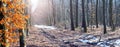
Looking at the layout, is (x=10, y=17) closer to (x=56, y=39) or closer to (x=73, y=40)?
(x=73, y=40)

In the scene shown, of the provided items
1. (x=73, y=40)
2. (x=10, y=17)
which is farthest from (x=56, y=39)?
(x=10, y=17)

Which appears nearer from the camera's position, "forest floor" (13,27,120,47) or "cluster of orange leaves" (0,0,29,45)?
"cluster of orange leaves" (0,0,29,45)

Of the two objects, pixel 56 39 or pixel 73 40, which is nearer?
pixel 73 40

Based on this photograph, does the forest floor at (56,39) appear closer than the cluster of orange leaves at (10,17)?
No

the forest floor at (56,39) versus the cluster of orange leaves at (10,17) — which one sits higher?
the cluster of orange leaves at (10,17)

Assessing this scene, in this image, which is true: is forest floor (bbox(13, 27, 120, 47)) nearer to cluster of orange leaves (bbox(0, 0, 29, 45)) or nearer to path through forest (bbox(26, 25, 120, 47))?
path through forest (bbox(26, 25, 120, 47))

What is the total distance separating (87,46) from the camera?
73.1 ft

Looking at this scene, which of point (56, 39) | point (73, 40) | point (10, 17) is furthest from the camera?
point (56, 39)

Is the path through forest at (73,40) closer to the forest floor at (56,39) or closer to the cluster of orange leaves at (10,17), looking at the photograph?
the forest floor at (56,39)

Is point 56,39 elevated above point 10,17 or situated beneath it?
situated beneath

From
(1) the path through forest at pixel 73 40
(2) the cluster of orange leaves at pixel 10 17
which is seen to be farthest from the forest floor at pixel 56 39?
(2) the cluster of orange leaves at pixel 10 17

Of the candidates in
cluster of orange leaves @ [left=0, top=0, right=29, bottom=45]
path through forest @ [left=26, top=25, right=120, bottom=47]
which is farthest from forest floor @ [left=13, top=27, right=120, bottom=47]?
cluster of orange leaves @ [left=0, top=0, right=29, bottom=45]

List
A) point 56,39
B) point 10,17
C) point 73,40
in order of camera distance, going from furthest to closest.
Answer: point 56,39 → point 73,40 → point 10,17

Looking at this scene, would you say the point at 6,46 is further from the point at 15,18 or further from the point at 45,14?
the point at 45,14
